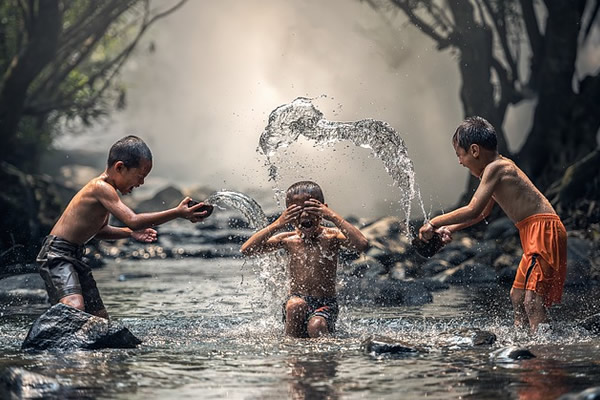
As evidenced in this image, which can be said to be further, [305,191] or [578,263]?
[578,263]

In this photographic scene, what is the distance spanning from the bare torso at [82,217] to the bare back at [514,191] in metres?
2.90

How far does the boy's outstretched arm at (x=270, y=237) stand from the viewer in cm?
747

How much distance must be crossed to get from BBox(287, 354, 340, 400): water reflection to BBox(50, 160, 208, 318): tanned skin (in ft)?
5.47

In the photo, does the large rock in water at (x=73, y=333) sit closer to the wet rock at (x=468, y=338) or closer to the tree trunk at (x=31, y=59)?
the wet rock at (x=468, y=338)

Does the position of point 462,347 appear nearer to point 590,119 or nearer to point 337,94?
point 590,119

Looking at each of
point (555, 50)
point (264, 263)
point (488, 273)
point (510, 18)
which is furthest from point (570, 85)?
point (264, 263)

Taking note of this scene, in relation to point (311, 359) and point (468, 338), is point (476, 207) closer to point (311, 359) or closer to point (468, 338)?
point (468, 338)

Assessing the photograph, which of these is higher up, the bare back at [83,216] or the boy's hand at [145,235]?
the bare back at [83,216]

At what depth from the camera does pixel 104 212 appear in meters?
7.61

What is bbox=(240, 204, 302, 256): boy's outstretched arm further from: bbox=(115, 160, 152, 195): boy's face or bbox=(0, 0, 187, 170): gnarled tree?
bbox=(0, 0, 187, 170): gnarled tree

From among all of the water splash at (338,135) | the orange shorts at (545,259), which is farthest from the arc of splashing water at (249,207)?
the orange shorts at (545,259)

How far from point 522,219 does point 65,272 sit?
3.44 m

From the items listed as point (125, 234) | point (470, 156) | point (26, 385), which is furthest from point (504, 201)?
point (26, 385)

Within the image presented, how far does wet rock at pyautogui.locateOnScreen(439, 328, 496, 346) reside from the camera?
679 cm
